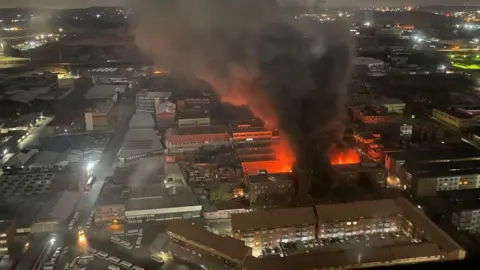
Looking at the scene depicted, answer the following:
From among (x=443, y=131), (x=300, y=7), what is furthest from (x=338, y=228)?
(x=443, y=131)

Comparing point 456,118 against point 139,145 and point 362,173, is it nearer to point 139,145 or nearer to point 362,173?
point 362,173

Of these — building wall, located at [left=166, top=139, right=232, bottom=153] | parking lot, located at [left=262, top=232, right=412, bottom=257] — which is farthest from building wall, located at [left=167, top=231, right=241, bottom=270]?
building wall, located at [left=166, top=139, right=232, bottom=153]

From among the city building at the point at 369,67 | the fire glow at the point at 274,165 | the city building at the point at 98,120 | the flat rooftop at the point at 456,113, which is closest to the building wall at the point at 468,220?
the fire glow at the point at 274,165

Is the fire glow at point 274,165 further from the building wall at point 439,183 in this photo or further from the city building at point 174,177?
the building wall at point 439,183

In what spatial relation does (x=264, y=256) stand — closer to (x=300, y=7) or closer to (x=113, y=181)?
(x=113, y=181)

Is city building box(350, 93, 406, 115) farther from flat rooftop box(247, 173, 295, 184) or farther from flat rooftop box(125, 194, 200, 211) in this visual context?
flat rooftop box(125, 194, 200, 211)

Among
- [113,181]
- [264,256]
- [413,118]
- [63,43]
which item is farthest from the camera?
[63,43]

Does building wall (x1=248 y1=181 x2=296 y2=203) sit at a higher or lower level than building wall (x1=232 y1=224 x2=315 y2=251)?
higher

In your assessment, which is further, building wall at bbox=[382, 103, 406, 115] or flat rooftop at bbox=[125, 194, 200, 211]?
building wall at bbox=[382, 103, 406, 115]
